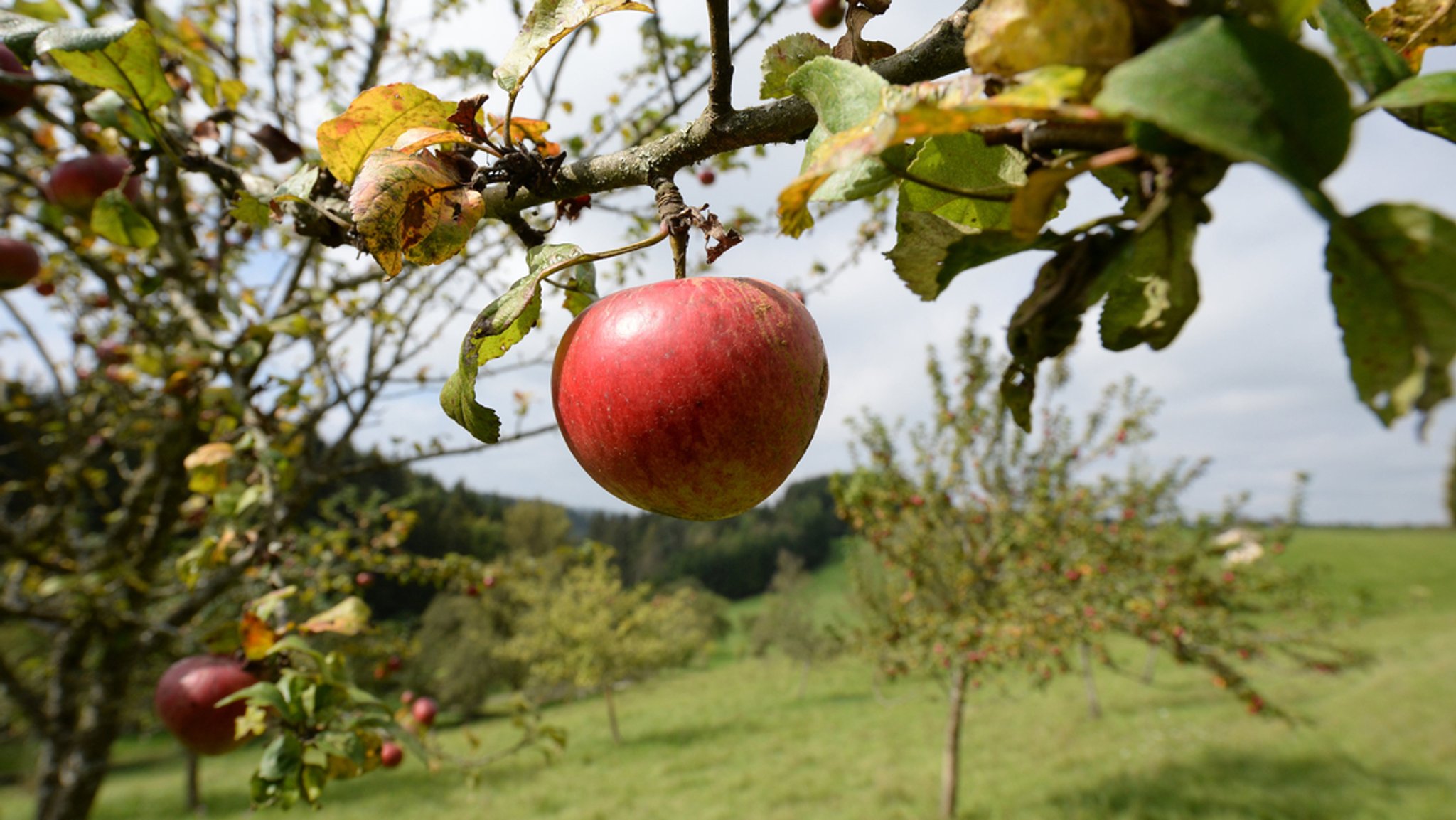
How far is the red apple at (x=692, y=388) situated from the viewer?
78cm

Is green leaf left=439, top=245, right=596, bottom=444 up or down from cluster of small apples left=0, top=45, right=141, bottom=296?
down

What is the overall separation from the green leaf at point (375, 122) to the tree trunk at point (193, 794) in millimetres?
13736

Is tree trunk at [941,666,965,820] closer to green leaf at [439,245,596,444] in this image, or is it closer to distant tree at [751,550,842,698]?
distant tree at [751,550,842,698]

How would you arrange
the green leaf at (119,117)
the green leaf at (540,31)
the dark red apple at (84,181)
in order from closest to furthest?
the green leaf at (540,31), the green leaf at (119,117), the dark red apple at (84,181)

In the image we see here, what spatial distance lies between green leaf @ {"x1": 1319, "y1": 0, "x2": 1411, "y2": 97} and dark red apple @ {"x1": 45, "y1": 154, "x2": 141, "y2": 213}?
8.61 ft

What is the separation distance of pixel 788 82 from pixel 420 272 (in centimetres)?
403

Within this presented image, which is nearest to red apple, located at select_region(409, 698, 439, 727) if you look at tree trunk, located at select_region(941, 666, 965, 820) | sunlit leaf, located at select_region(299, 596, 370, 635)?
sunlit leaf, located at select_region(299, 596, 370, 635)

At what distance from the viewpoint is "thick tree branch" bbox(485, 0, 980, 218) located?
2.12 feet

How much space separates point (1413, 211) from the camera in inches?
13.4

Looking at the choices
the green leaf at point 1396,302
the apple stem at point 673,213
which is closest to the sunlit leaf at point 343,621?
the apple stem at point 673,213

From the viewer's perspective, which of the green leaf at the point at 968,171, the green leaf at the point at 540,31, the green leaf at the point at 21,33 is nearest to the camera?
the green leaf at the point at 968,171

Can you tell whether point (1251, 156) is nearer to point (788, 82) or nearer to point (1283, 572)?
point (788, 82)

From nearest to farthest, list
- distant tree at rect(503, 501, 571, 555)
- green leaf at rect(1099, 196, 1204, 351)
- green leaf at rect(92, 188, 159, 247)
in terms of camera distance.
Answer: green leaf at rect(1099, 196, 1204, 351) < green leaf at rect(92, 188, 159, 247) < distant tree at rect(503, 501, 571, 555)

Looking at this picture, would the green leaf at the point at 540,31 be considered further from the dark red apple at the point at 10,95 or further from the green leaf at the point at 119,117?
the dark red apple at the point at 10,95
